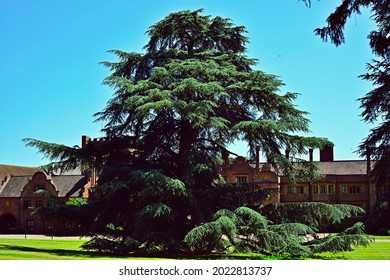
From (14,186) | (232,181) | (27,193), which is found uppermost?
(232,181)

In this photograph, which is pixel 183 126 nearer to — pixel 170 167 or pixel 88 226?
pixel 170 167

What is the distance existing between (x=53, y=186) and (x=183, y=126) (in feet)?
103

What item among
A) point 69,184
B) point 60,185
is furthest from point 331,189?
point 60,185

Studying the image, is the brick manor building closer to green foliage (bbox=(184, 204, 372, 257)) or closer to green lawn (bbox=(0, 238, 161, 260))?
green lawn (bbox=(0, 238, 161, 260))

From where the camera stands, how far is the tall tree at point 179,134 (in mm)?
18500

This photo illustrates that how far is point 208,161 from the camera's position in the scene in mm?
20125

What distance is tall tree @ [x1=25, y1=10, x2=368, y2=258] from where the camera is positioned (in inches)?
728

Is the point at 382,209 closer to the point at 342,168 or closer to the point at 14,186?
the point at 342,168

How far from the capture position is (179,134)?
21.3 m

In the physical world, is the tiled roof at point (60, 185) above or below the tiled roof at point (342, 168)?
below

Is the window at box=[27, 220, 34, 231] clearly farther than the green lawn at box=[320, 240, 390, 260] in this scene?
Yes

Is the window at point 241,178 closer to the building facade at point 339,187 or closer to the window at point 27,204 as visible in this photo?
the building facade at point 339,187

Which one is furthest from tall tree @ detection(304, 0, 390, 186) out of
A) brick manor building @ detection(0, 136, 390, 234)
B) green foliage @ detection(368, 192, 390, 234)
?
brick manor building @ detection(0, 136, 390, 234)

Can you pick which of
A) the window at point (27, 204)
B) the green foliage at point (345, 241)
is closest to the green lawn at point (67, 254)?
the green foliage at point (345, 241)
